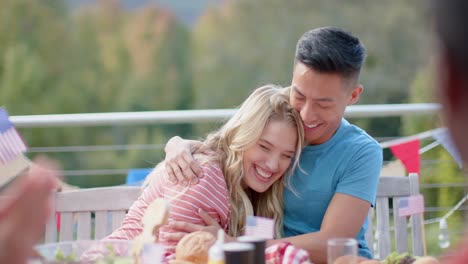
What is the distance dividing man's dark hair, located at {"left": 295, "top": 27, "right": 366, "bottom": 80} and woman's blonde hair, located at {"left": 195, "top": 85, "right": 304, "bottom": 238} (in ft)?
0.48

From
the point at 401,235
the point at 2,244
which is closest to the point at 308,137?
the point at 401,235

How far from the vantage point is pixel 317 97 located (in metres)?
2.11

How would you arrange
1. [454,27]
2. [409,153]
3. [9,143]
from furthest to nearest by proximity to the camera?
[409,153] < [9,143] < [454,27]

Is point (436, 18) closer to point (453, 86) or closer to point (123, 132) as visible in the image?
point (453, 86)

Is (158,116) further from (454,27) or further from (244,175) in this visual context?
(454,27)

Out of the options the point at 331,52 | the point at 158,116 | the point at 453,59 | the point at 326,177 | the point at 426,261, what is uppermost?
the point at 158,116

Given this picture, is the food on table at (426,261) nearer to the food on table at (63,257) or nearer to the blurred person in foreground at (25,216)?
the food on table at (63,257)

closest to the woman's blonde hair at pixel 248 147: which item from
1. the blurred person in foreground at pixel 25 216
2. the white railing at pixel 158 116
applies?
the white railing at pixel 158 116

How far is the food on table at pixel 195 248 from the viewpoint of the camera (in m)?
1.64

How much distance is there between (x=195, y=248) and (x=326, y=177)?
64cm

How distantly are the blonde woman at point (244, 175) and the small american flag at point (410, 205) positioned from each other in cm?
31

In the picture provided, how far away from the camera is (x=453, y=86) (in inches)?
23.5

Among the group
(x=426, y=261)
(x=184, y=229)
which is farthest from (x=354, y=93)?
(x=426, y=261)

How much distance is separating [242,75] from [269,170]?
12640mm
